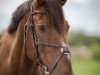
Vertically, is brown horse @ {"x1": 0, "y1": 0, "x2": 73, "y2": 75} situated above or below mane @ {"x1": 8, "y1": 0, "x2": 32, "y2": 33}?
below

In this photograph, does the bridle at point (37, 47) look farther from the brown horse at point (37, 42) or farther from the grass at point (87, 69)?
the grass at point (87, 69)

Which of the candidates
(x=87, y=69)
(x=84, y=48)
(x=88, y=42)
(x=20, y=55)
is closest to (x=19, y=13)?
(x=20, y=55)

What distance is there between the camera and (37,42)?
800cm

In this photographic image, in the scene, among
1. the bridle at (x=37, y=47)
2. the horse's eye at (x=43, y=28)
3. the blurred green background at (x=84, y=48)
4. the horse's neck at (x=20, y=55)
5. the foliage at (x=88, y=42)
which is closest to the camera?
the bridle at (x=37, y=47)

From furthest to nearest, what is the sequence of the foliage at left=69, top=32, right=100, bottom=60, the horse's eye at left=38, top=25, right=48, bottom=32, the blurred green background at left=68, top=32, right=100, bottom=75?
the blurred green background at left=68, top=32, right=100, bottom=75 → the foliage at left=69, top=32, right=100, bottom=60 → the horse's eye at left=38, top=25, right=48, bottom=32

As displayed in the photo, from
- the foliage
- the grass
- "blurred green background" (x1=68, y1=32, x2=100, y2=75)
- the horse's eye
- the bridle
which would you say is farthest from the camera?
"blurred green background" (x1=68, y1=32, x2=100, y2=75)

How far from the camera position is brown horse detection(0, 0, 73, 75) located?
774 centimetres

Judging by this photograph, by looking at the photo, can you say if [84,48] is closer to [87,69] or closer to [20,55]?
[87,69]

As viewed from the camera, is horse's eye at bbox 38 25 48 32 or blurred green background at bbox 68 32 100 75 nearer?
horse's eye at bbox 38 25 48 32

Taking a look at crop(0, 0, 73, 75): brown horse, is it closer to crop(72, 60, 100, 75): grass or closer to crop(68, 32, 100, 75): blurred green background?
crop(72, 60, 100, 75): grass

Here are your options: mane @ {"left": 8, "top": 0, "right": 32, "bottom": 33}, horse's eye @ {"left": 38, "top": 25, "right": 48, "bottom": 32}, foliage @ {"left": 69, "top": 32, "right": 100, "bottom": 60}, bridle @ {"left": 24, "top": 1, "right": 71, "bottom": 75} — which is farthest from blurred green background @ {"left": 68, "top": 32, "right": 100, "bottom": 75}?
horse's eye @ {"left": 38, "top": 25, "right": 48, "bottom": 32}

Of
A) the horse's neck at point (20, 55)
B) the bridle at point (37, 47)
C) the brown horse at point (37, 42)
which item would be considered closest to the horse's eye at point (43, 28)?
the brown horse at point (37, 42)

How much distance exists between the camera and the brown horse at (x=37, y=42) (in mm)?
7738

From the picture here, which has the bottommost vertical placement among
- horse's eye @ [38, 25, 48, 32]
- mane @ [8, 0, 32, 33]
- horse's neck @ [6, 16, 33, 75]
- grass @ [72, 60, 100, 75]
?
grass @ [72, 60, 100, 75]
